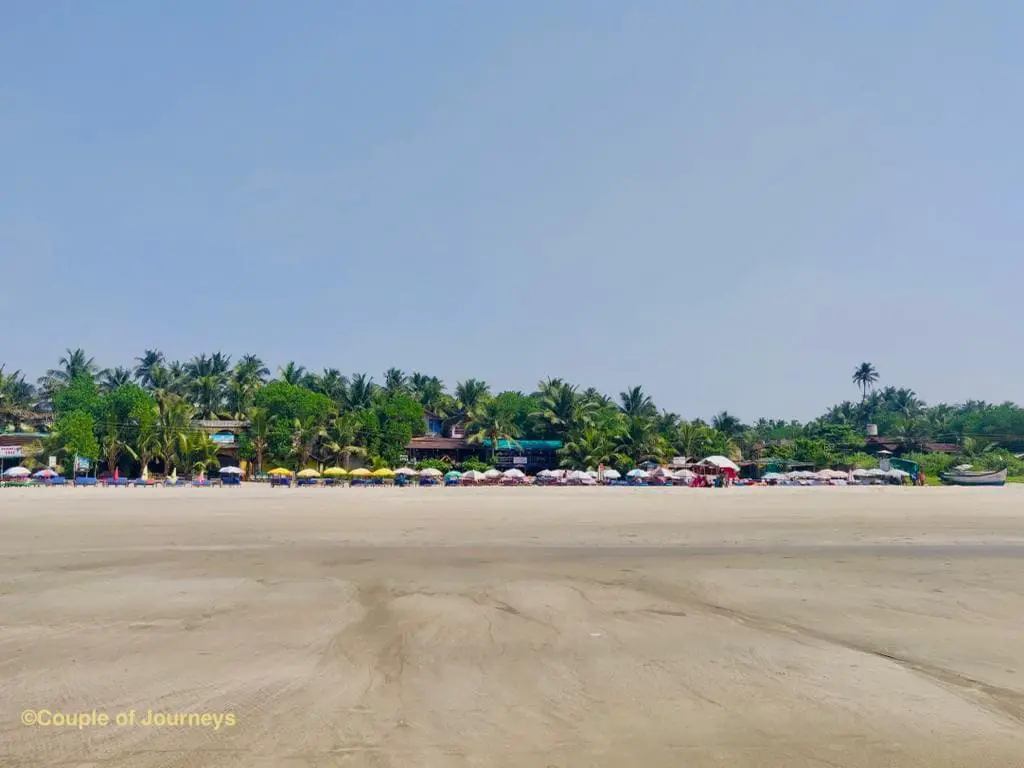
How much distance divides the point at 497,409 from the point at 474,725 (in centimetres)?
6559

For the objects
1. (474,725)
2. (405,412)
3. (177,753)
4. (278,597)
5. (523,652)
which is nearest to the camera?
(177,753)

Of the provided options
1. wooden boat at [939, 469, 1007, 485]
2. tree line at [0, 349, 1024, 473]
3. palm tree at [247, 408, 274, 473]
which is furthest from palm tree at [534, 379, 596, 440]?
wooden boat at [939, 469, 1007, 485]

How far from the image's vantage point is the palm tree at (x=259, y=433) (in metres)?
60.7

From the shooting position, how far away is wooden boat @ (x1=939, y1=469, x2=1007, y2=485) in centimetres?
5878

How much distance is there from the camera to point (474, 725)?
20.5 ft

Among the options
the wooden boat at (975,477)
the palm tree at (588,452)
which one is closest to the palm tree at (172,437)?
the palm tree at (588,452)

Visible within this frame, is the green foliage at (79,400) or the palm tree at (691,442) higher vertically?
the green foliage at (79,400)

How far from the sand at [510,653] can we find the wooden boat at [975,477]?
4744cm

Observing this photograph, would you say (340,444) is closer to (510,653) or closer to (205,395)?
(205,395)

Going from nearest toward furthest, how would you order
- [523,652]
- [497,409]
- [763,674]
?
[763,674], [523,652], [497,409]

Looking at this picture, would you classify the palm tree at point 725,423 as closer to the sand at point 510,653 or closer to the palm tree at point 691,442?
the palm tree at point 691,442

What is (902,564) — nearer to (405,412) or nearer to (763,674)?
(763,674)

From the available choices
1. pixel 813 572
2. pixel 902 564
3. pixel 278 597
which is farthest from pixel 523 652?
pixel 902 564

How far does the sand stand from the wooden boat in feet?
156
